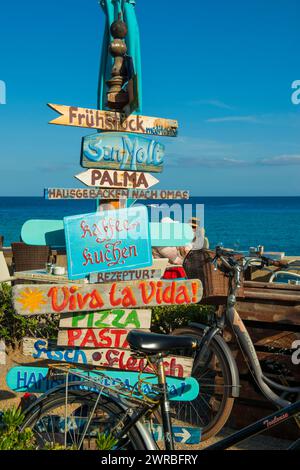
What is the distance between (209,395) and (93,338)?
1.33 meters

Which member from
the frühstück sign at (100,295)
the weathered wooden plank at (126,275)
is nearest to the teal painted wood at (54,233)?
the weathered wooden plank at (126,275)

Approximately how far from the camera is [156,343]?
120 inches

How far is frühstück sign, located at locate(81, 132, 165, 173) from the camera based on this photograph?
14.6 ft

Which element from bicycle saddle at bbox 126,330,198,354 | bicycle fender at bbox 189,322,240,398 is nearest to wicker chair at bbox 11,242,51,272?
bicycle fender at bbox 189,322,240,398

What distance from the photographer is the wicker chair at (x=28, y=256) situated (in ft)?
35.3

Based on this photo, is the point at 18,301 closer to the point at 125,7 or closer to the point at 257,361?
the point at 257,361

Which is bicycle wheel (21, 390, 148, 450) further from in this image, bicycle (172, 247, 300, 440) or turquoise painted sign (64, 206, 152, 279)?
bicycle (172, 247, 300, 440)

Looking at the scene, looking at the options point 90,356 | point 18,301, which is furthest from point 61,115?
point 90,356

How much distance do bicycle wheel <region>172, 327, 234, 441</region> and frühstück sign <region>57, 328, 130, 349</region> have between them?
0.77 meters

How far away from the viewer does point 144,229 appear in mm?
4391

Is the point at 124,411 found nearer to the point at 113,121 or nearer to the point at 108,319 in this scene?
the point at 108,319

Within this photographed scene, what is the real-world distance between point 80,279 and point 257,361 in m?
1.57

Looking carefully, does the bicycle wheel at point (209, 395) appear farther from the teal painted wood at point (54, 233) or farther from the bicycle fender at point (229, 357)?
the teal painted wood at point (54, 233)

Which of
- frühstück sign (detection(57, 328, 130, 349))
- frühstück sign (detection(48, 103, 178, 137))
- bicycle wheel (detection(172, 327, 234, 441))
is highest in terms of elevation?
frühstück sign (detection(48, 103, 178, 137))
